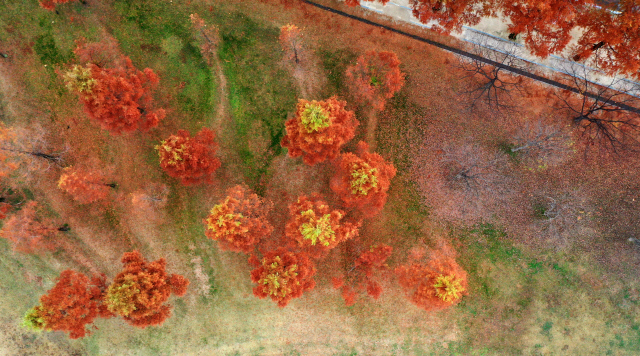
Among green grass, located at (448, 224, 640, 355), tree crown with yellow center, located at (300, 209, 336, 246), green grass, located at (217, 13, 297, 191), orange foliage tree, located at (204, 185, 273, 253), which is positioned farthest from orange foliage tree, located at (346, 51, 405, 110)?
green grass, located at (448, 224, 640, 355)

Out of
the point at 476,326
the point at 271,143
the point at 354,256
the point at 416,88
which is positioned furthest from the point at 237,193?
the point at 476,326

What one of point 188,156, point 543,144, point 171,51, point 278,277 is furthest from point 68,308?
point 543,144

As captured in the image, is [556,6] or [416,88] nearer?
[556,6]

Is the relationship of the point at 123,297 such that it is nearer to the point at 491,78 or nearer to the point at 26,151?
the point at 26,151

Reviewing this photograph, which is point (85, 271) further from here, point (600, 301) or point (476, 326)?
point (600, 301)

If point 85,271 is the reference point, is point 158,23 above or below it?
above

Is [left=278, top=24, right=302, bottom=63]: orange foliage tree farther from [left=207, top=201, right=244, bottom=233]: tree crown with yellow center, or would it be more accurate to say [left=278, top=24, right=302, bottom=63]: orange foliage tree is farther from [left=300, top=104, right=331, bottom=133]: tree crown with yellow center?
[left=207, top=201, right=244, bottom=233]: tree crown with yellow center
